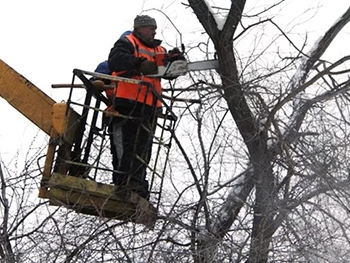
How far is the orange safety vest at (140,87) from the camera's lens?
23.6ft

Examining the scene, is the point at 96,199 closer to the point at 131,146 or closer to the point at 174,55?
the point at 131,146

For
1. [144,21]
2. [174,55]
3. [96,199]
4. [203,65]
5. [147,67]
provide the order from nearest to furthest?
[96,199] < [147,67] < [174,55] < [144,21] < [203,65]

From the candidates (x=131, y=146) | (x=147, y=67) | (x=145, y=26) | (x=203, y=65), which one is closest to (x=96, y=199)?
(x=131, y=146)

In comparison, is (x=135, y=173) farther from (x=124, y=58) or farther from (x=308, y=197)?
(x=308, y=197)

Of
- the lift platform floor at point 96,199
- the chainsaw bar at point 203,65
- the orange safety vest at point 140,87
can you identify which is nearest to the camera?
the lift platform floor at point 96,199

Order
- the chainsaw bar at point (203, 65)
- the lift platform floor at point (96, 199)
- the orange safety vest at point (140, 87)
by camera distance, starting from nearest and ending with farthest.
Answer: the lift platform floor at point (96, 199) → the orange safety vest at point (140, 87) → the chainsaw bar at point (203, 65)

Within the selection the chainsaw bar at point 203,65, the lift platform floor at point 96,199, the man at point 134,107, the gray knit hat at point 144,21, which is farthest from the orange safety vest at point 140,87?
the lift platform floor at point 96,199

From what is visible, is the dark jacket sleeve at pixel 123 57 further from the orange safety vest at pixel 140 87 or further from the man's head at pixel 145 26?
the man's head at pixel 145 26

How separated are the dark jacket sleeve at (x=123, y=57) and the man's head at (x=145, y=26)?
201 millimetres

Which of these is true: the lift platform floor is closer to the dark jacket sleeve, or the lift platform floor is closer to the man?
the man

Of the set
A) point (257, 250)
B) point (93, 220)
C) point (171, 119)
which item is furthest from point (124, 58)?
point (257, 250)

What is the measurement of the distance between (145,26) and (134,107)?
736mm

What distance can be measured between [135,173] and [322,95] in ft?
6.98

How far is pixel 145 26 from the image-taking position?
740 centimetres
